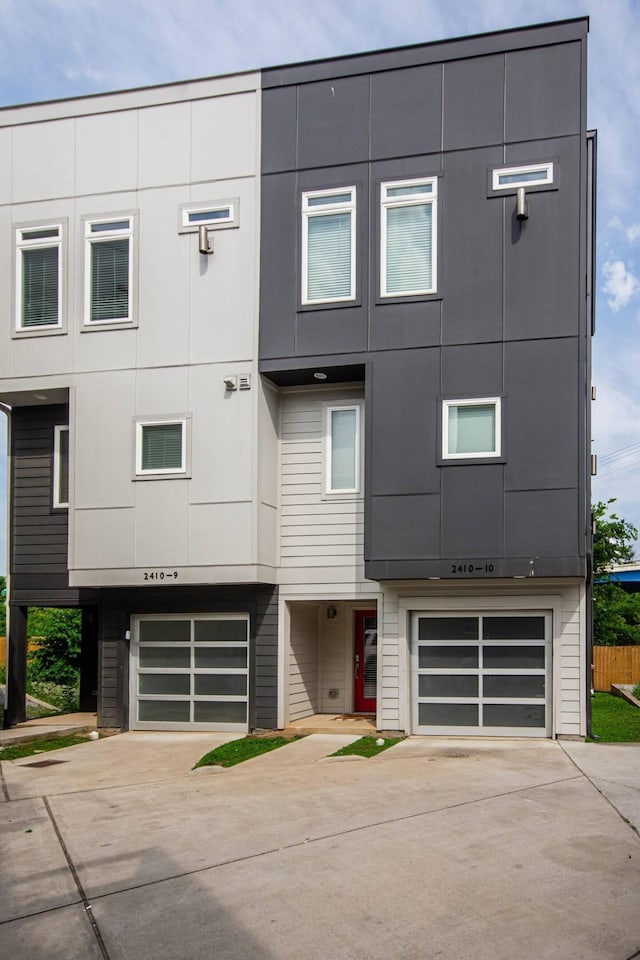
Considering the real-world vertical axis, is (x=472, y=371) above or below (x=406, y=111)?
below

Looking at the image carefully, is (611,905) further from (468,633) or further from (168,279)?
(168,279)

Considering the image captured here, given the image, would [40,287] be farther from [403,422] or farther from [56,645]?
[56,645]

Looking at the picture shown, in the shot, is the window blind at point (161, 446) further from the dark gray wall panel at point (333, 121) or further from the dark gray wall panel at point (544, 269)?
the dark gray wall panel at point (544, 269)

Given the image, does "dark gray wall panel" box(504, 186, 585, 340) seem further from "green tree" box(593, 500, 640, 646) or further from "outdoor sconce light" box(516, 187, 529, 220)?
"green tree" box(593, 500, 640, 646)

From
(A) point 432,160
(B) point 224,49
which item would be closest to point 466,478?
(A) point 432,160

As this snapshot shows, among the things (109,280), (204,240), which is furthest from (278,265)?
(109,280)

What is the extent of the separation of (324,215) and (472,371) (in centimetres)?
331

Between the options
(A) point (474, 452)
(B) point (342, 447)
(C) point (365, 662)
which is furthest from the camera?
(C) point (365, 662)

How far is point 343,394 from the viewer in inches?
579

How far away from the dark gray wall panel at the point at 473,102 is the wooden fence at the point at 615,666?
1522cm

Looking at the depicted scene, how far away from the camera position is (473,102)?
13.5 metres

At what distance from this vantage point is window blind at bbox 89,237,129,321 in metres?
Answer: 14.7

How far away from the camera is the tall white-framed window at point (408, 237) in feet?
44.8

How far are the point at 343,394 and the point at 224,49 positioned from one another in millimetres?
5602
